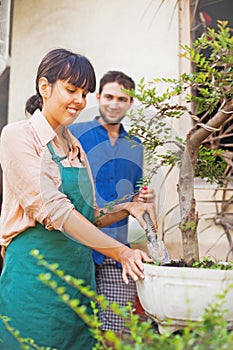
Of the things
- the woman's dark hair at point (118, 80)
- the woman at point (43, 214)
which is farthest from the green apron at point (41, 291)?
the woman's dark hair at point (118, 80)

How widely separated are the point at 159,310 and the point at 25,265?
533 mm

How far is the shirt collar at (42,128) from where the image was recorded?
158 centimetres

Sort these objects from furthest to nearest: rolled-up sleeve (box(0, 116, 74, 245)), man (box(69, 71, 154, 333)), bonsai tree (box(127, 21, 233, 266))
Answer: man (box(69, 71, 154, 333)) → rolled-up sleeve (box(0, 116, 74, 245)) → bonsai tree (box(127, 21, 233, 266))

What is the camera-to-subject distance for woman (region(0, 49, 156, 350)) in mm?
1469

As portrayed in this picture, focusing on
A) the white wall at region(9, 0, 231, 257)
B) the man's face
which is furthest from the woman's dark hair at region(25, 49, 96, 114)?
the white wall at region(9, 0, 231, 257)

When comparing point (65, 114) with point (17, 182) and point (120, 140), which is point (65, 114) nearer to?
point (17, 182)

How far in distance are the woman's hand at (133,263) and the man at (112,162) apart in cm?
63

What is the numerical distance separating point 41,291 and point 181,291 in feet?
1.81

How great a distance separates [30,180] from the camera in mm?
1429

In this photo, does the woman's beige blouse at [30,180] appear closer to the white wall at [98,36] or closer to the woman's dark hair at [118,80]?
the woman's dark hair at [118,80]

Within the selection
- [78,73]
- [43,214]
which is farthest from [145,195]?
[78,73]

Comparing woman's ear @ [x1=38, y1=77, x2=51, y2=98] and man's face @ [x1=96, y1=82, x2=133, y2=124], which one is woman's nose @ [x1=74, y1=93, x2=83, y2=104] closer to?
woman's ear @ [x1=38, y1=77, x2=51, y2=98]

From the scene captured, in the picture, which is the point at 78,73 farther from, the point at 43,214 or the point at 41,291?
the point at 41,291

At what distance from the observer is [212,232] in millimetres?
2611
